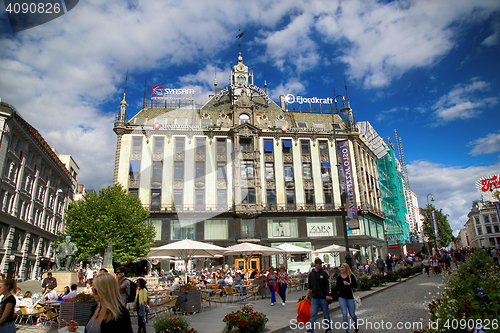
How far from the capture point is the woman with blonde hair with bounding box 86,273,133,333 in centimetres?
341

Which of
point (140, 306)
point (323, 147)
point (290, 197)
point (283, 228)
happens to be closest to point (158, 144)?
point (290, 197)

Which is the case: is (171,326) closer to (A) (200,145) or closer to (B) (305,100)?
(A) (200,145)

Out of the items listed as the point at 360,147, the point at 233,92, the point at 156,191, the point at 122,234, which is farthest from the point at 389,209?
the point at 122,234

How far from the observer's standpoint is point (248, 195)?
42.2 meters

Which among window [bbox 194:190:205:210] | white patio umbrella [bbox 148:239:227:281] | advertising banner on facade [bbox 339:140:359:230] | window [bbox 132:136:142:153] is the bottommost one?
white patio umbrella [bbox 148:239:227:281]

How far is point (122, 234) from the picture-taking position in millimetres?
32344

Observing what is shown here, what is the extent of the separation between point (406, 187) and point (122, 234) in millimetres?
117365

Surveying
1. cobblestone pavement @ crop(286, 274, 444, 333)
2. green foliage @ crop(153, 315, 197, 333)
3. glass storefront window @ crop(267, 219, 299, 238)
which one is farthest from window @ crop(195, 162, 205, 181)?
green foliage @ crop(153, 315, 197, 333)

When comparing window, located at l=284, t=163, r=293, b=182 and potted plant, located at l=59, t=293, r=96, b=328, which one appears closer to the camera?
potted plant, located at l=59, t=293, r=96, b=328

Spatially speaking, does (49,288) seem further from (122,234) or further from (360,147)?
(360,147)

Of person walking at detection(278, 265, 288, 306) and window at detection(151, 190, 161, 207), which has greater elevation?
window at detection(151, 190, 161, 207)

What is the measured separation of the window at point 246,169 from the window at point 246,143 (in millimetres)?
1861

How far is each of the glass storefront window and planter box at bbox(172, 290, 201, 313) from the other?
28002 mm

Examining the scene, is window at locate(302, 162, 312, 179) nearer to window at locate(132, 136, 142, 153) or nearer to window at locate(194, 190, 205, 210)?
window at locate(194, 190, 205, 210)
